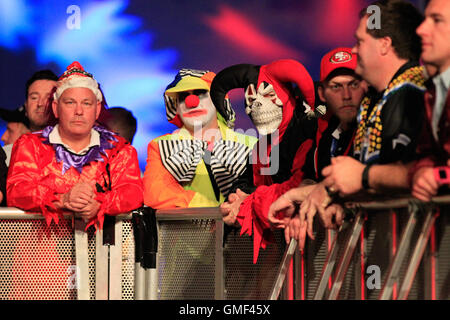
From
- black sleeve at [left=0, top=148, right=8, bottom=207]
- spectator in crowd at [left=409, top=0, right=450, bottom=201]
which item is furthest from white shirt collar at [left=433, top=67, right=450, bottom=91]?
black sleeve at [left=0, top=148, right=8, bottom=207]

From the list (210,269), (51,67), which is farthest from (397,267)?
(51,67)

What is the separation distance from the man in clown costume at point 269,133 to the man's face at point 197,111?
28 centimetres

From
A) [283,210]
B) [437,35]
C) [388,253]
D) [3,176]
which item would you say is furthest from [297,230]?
[3,176]

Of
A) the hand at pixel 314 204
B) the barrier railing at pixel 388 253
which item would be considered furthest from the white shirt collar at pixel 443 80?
the hand at pixel 314 204

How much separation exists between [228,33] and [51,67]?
1514mm

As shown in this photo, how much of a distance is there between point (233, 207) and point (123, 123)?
7.68 feet

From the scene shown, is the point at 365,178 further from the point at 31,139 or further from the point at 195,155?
the point at 31,139

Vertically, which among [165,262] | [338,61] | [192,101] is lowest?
[165,262]

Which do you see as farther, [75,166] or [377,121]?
[75,166]

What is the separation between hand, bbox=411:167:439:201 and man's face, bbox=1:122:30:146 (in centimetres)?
392

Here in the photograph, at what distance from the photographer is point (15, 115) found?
232 inches

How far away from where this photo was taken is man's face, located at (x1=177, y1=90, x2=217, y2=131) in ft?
15.9

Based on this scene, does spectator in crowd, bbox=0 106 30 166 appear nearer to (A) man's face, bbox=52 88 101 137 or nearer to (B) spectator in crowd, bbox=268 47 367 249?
(A) man's face, bbox=52 88 101 137
